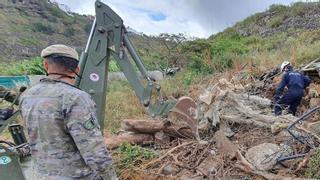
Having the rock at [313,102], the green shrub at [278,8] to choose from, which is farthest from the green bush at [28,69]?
the green shrub at [278,8]

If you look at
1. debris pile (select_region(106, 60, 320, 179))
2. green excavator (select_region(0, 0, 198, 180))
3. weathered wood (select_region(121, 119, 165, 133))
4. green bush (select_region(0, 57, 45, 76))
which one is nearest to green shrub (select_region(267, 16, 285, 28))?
green bush (select_region(0, 57, 45, 76))

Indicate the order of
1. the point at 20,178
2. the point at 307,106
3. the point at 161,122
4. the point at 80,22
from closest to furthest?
the point at 20,178, the point at 161,122, the point at 307,106, the point at 80,22

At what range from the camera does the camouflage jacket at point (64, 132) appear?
9.04 ft

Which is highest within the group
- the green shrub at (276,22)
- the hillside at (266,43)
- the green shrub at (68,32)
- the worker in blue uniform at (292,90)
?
the green shrub at (68,32)

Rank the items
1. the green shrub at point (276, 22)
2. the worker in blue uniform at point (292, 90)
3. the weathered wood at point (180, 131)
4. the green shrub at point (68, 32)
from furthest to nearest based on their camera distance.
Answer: the green shrub at point (68, 32)
the green shrub at point (276, 22)
the worker in blue uniform at point (292, 90)
the weathered wood at point (180, 131)

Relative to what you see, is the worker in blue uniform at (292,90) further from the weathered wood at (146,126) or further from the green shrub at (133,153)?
the green shrub at (133,153)

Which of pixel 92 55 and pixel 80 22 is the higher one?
pixel 80 22

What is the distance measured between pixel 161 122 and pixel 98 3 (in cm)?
207

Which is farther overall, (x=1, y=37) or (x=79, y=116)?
(x=1, y=37)

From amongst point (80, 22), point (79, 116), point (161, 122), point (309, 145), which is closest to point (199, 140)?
point (161, 122)

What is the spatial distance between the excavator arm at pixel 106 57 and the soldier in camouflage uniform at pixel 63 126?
2664mm

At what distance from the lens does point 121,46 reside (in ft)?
18.7

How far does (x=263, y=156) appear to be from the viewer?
574cm

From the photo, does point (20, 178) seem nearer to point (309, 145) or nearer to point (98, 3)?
point (98, 3)
